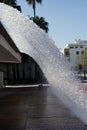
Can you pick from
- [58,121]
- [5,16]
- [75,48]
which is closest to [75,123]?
[58,121]

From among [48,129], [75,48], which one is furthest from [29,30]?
[75,48]

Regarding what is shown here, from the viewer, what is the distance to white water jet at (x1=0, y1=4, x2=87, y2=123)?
681cm

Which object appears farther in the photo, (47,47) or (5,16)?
(5,16)

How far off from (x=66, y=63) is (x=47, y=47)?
477 mm

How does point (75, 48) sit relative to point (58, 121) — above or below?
above

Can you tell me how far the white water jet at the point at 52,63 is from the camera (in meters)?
6.81

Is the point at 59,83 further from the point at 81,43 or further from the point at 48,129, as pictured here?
the point at 81,43

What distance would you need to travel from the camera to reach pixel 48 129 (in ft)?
28.2

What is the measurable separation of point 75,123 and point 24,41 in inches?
114

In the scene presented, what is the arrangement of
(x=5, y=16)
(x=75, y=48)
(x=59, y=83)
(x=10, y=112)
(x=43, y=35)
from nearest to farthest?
(x=59, y=83) < (x=43, y=35) < (x=5, y=16) < (x=10, y=112) < (x=75, y=48)

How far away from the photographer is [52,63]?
6.83 metres

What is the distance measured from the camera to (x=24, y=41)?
301 inches

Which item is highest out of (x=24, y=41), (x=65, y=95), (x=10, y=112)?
(x=24, y=41)

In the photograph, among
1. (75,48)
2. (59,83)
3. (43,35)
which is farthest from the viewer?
(75,48)
